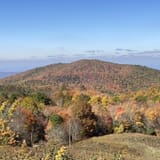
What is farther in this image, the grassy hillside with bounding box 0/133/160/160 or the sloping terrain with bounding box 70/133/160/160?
the sloping terrain with bounding box 70/133/160/160

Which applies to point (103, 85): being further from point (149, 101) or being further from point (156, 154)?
point (156, 154)

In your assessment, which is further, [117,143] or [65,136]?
[65,136]

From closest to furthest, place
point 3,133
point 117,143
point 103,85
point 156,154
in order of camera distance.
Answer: point 3,133
point 156,154
point 117,143
point 103,85

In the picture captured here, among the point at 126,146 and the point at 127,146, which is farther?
the point at 127,146

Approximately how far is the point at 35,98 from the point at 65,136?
20.8m

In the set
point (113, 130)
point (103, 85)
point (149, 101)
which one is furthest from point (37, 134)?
point (103, 85)

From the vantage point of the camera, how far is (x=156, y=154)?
48094mm

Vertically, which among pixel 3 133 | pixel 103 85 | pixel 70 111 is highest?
pixel 3 133

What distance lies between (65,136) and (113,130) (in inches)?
451

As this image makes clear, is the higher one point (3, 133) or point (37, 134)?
point (3, 133)

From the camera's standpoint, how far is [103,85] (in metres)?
193

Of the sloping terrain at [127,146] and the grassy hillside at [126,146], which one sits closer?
the grassy hillside at [126,146]

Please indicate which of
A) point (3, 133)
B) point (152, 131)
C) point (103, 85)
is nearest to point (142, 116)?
point (152, 131)

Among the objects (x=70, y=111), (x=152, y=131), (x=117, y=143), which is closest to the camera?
(x=117, y=143)
